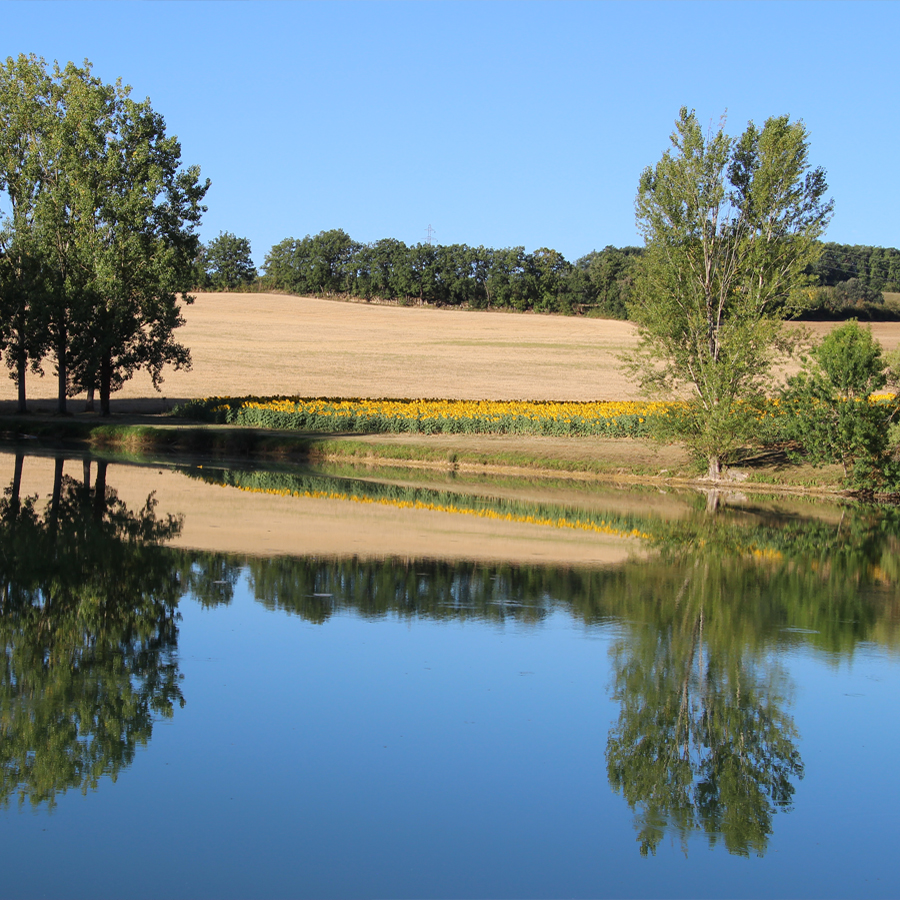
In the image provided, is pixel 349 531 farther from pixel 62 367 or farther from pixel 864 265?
pixel 864 265

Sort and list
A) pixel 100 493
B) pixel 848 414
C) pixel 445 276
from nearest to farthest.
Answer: pixel 100 493, pixel 848 414, pixel 445 276

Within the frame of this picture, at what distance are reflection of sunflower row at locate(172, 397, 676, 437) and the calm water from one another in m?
22.2

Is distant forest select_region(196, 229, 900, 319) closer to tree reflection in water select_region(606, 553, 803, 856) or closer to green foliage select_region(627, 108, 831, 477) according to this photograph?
green foliage select_region(627, 108, 831, 477)

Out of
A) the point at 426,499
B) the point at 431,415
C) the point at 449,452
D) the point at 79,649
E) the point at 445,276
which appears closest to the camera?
the point at 79,649

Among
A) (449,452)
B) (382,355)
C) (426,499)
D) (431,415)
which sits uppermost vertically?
(382,355)

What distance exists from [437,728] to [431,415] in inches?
1281

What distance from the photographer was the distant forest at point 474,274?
127312mm

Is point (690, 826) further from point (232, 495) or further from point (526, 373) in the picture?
point (526, 373)

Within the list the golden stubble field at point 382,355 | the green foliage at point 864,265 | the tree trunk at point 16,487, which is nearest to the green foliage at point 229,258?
the golden stubble field at point 382,355

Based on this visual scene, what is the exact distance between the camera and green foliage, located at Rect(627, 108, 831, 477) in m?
29.9

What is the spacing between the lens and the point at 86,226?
4609cm

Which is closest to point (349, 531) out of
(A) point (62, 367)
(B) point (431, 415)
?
(B) point (431, 415)

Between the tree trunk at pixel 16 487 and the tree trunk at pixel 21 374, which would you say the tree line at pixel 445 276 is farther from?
the tree trunk at pixel 16 487

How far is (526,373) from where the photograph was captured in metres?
64.8
